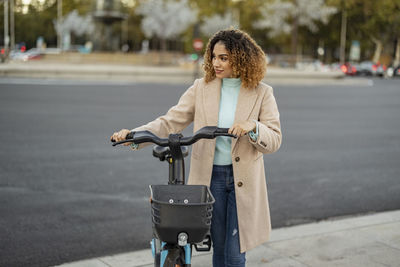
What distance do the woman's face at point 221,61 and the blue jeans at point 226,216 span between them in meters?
0.52

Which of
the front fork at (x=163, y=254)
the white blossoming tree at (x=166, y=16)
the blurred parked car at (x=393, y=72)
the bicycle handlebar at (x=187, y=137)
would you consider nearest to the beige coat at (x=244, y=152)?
the bicycle handlebar at (x=187, y=137)

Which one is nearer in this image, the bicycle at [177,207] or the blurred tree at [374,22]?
the bicycle at [177,207]

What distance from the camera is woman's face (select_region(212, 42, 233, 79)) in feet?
10.3

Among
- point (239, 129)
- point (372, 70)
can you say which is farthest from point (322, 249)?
point (372, 70)

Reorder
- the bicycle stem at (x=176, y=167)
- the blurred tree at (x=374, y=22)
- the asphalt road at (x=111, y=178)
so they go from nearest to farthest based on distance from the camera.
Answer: the bicycle stem at (x=176, y=167) < the asphalt road at (x=111, y=178) < the blurred tree at (x=374, y=22)

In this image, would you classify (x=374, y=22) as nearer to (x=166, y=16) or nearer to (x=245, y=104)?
(x=166, y=16)

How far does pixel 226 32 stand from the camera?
319cm

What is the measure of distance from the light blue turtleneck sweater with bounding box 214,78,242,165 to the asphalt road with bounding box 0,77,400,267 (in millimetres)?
2073

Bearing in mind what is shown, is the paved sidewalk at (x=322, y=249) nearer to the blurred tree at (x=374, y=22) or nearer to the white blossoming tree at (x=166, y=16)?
the white blossoming tree at (x=166, y=16)

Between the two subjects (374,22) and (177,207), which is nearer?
(177,207)

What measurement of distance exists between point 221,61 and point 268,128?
47 cm

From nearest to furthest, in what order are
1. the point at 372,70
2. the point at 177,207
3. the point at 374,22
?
the point at 177,207 → the point at 372,70 → the point at 374,22

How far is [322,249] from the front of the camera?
15.5ft

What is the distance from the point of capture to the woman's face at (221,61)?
124 inches
